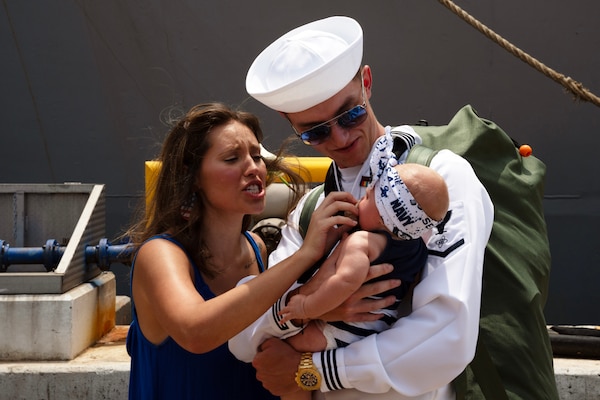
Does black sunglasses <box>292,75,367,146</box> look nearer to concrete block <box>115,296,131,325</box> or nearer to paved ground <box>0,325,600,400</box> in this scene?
paved ground <box>0,325,600,400</box>

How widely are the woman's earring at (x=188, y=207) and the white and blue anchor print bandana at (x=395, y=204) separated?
80cm

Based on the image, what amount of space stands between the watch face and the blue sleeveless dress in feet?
1.57

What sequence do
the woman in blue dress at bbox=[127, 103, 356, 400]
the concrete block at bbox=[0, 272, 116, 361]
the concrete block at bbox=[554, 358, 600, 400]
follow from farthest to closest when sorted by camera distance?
the concrete block at bbox=[0, 272, 116, 361]
the concrete block at bbox=[554, 358, 600, 400]
the woman in blue dress at bbox=[127, 103, 356, 400]

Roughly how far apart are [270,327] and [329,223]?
36 cm

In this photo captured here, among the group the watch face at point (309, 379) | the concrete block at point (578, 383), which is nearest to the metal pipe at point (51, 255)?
the concrete block at point (578, 383)

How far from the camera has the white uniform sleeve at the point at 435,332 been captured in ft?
6.73

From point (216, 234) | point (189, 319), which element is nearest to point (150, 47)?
point (216, 234)

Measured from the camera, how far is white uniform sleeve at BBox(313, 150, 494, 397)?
205 centimetres

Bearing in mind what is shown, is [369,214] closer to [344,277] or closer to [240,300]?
[344,277]

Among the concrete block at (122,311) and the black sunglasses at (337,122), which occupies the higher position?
the black sunglasses at (337,122)

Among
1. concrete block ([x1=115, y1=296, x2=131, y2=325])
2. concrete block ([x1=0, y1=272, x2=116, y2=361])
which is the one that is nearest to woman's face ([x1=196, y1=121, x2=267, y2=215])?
concrete block ([x1=0, y1=272, x2=116, y2=361])

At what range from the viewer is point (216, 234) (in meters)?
2.78

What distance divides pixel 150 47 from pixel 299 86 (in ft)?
18.9

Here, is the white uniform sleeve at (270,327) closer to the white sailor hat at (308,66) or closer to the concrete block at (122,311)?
the white sailor hat at (308,66)
